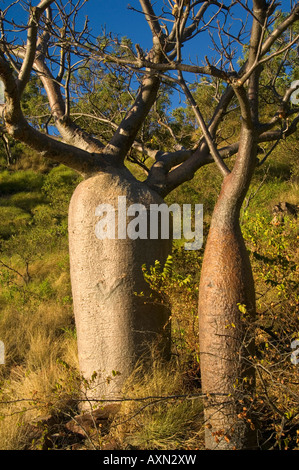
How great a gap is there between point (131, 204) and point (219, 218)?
0.97m

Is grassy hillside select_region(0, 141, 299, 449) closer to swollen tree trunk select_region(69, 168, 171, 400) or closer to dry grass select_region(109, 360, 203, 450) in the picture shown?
dry grass select_region(109, 360, 203, 450)

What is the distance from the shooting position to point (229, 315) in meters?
2.35

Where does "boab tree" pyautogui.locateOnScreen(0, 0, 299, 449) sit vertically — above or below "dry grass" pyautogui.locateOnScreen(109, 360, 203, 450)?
A: above

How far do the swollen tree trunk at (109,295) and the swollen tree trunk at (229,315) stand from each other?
81 centimetres

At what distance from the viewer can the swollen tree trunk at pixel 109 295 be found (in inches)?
121

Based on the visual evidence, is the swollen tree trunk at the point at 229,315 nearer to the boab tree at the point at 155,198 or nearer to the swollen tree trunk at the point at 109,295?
the boab tree at the point at 155,198

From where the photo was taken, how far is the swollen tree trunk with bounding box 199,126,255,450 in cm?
235

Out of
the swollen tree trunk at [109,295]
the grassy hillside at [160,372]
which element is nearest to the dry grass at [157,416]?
the grassy hillside at [160,372]

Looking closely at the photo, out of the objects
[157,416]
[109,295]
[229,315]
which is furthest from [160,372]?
[229,315]

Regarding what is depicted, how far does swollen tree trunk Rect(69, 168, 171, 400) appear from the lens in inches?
121

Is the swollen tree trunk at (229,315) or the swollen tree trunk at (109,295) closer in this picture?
the swollen tree trunk at (229,315)

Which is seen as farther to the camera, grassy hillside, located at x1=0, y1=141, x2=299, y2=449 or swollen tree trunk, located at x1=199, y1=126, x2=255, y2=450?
grassy hillside, located at x1=0, y1=141, x2=299, y2=449

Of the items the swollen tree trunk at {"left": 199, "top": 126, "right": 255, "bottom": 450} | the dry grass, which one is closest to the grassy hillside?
the dry grass
